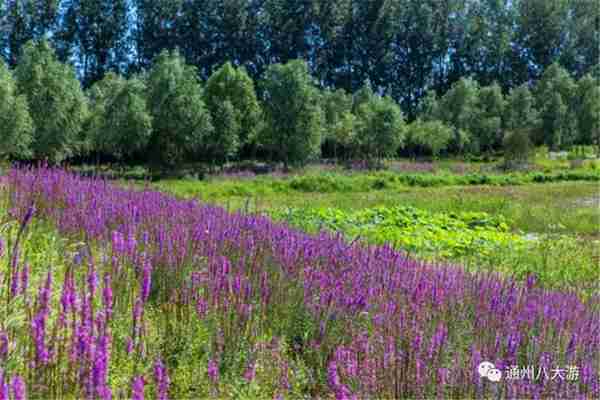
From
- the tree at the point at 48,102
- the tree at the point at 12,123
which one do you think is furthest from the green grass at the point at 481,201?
the tree at the point at 48,102

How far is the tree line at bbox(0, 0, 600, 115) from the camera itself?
6869 centimetres

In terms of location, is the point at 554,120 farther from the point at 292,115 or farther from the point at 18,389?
the point at 18,389

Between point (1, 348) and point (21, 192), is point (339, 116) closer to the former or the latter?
point (21, 192)

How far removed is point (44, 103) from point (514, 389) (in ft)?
97.8

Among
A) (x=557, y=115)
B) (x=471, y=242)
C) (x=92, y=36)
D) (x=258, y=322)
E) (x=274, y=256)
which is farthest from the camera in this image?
(x=92, y=36)

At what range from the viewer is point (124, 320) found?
2900 millimetres

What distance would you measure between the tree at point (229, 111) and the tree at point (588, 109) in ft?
120

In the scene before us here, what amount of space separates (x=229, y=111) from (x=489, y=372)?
99.5 feet

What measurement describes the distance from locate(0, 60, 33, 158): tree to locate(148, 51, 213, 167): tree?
6735mm

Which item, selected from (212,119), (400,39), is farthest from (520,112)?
(212,119)

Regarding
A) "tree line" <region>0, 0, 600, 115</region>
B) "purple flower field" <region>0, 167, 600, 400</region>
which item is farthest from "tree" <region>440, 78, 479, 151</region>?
"purple flower field" <region>0, 167, 600, 400</region>

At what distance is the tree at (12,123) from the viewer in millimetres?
22750

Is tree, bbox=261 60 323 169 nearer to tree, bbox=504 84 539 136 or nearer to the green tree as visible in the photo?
tree, bbox=504 84 539 136

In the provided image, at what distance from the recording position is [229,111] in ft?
104
